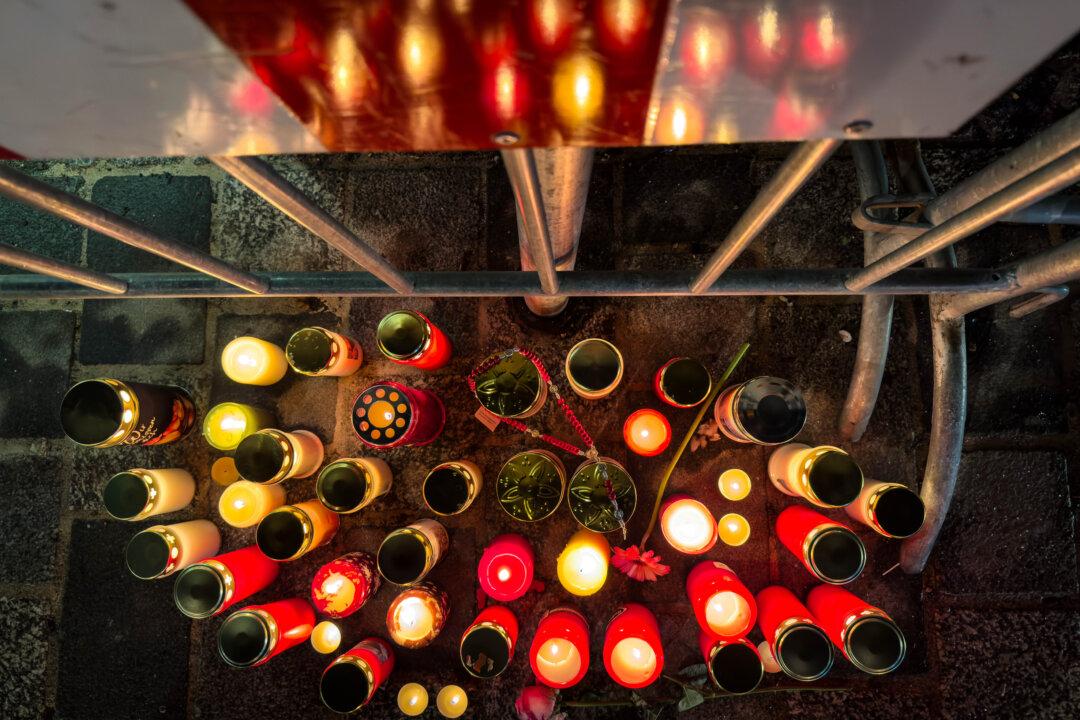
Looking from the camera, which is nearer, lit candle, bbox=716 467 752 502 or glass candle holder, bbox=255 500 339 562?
glass candle holder, bbox=255 500 339 562

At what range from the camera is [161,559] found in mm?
1642

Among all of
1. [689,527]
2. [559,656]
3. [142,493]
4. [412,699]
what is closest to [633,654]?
[559,656]

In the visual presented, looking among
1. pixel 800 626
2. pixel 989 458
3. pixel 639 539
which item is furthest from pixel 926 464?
pixel 639 539

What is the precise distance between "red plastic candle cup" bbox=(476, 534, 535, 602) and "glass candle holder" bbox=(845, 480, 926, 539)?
98cm

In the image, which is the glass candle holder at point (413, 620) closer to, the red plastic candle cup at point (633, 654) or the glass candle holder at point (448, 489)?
the glass candle holder at point (448, 489)

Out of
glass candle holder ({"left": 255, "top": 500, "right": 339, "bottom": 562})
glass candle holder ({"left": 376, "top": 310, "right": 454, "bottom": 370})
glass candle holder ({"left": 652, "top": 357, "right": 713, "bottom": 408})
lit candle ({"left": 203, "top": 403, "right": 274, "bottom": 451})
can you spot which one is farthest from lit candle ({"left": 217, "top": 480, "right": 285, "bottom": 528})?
A: glass candle holder ({"left": 652, "top": 357, "right": 713, "bottom": 408})

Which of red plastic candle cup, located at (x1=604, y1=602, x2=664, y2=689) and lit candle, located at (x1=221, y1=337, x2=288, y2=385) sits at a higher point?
lit candle, located at (x1=221, y1=337, x2=288, y2=385)

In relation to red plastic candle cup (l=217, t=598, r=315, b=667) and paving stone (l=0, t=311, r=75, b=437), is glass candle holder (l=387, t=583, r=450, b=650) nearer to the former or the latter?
red plastic candle cup (l=217, t=598, r=315, b=667)

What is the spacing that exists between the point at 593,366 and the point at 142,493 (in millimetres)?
1403

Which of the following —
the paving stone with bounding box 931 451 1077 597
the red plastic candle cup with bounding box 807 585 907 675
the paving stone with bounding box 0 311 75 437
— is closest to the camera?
the red plastic candle cup with bounding box 807 585 907 675

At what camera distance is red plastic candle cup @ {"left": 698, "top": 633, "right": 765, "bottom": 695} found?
1466 mm

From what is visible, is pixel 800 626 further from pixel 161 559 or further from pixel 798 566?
pixel 161 559

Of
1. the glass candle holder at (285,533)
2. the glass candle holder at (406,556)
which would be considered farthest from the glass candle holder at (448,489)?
the glass candle holder at (285,533)

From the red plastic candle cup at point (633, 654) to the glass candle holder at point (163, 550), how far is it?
130 cm
